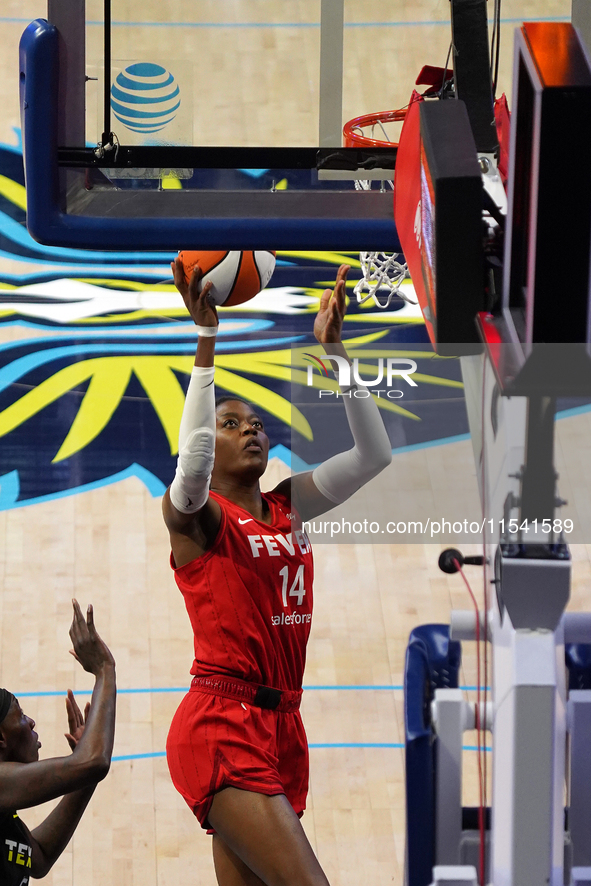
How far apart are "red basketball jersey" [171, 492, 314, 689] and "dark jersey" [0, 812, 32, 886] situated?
730 millimetres

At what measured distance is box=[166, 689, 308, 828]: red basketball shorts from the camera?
339 cm

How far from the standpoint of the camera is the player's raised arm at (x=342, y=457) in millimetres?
3264

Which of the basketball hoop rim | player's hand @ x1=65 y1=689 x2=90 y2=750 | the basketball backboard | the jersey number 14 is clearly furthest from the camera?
the basketball hoop rim

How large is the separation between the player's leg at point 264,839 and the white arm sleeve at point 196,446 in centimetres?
89

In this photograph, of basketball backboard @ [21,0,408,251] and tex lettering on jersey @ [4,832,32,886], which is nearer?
basketball backboard @ [21,0,408,251]

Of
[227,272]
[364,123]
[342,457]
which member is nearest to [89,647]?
[342,457]

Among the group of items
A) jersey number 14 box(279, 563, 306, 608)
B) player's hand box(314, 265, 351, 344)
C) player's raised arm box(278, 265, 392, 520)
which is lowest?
jersey number 14 box(279, 563, 306, 608)

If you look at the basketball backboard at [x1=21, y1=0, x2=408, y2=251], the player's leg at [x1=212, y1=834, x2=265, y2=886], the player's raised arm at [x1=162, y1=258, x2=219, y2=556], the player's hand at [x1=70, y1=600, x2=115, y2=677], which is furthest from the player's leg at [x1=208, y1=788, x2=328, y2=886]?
the basketball backboard at [x1=21, y1=0, x2=408, y2=251]

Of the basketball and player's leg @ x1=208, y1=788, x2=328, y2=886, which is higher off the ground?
the basketball

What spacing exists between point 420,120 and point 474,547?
377 cm

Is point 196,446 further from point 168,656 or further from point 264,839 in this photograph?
point 168,656

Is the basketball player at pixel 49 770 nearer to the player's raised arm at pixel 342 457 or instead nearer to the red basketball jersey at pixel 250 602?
the red basketball jersey at pixel 250 602

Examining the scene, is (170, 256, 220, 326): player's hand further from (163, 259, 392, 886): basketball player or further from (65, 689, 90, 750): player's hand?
(65, 689, 90, 750): player's hand

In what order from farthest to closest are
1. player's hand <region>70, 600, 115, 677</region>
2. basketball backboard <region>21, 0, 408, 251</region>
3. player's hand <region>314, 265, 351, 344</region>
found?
player's hand <region>70, 600, 115, 677</region>, player's hand <region>314, 265, 351, 344</region>, basketball backboard <region>21, 0, 408, 251</region>
